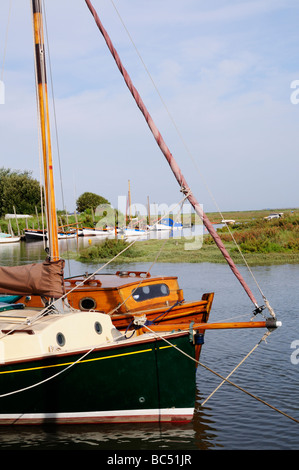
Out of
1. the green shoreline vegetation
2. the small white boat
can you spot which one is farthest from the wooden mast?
the small white boat

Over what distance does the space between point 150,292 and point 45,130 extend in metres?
6.41

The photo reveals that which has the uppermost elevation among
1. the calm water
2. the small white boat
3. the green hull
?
the small white boat

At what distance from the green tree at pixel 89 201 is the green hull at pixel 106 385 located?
102505 mm

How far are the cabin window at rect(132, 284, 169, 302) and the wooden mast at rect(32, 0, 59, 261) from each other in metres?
4.25

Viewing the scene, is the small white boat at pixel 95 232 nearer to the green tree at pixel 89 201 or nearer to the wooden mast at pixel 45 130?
the green tree at pixel 89 201

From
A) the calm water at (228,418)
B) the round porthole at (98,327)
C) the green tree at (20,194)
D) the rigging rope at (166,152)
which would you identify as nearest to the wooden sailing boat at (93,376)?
the calm water at (228,418)

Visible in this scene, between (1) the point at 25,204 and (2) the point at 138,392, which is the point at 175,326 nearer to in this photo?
(2) the point at 138,392

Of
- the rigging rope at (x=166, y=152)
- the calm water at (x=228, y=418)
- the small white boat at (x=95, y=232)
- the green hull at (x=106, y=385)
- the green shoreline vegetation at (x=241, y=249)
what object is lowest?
the calm water at (x=228, y=418)

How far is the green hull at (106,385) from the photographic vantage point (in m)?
12.2

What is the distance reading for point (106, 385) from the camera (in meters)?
12.3

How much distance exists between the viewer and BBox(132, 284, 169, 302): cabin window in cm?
1721

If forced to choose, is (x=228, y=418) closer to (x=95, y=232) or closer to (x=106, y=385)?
(x=106, y=385)

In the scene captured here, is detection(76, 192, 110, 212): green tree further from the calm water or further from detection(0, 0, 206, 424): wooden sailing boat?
detection(0, 0, 206, 424): wooden sailing boat
